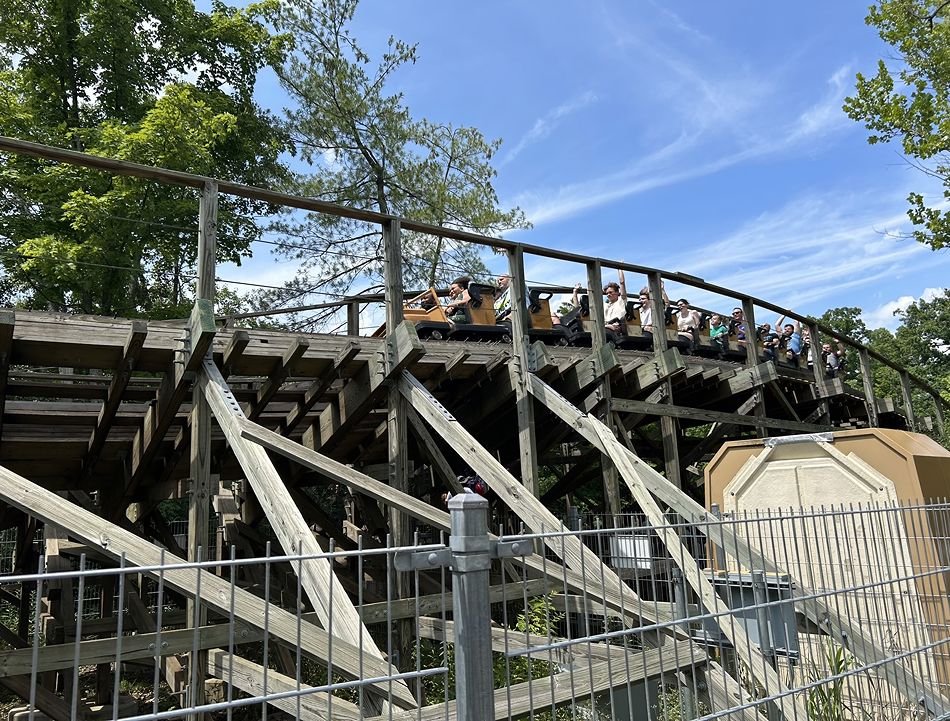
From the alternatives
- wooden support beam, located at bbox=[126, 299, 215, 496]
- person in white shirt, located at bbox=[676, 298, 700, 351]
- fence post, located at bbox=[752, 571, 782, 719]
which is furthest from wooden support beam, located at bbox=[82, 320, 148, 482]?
person in white shirt, located at bbox=[676, 298, 700, 351]

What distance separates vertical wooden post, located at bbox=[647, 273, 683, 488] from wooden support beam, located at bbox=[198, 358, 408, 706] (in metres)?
5.47

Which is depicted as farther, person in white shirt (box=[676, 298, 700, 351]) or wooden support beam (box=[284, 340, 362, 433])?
person in white shirt (box=[676, 298, 700, 351])

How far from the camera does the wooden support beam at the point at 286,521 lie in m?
3.45

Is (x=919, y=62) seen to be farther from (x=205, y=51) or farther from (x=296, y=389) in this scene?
(x=205, y=51)

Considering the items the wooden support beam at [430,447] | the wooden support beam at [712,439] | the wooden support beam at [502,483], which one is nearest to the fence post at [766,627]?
the wooden support beam at [502,483]

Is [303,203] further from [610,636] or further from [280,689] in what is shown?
[610,636]

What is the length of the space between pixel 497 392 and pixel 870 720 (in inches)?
192

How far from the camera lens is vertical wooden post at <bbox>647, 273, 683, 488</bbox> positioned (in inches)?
349

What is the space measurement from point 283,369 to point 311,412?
1.85 meters

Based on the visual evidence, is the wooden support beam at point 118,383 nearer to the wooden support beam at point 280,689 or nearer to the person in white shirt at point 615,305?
the wooden support beam at point 280,689

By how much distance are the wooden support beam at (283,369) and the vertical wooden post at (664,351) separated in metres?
4.69

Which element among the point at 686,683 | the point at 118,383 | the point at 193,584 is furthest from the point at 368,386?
the point at 686,683

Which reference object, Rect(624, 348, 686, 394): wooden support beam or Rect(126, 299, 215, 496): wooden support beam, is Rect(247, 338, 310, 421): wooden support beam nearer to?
Rect(126, 299, 215, 496): wooden support beam

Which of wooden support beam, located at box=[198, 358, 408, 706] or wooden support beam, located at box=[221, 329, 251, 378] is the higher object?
wooden support beam, located at box=[221, 329, 251, 378]
